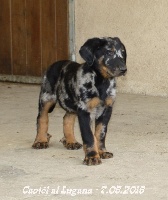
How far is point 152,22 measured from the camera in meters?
11.8

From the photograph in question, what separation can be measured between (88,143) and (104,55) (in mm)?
842

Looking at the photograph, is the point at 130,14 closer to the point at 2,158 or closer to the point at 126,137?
the point at 126,137

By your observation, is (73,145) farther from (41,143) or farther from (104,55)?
(104,55)

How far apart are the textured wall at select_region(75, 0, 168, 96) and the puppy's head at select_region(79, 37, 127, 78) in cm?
453

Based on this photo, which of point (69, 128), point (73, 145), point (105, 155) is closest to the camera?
point (105, 155)

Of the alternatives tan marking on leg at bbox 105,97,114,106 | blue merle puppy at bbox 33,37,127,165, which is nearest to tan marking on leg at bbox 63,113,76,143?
blue merle puppy at bbox 33,37,127,165

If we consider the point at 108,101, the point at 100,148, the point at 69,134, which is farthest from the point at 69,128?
the point at 108,101

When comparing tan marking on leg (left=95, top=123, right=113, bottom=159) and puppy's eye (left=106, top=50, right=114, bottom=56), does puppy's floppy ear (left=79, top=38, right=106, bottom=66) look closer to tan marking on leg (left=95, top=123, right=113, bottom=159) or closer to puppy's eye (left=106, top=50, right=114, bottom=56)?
puppy's eye (left=106, top=50, right=114, bottom=56)

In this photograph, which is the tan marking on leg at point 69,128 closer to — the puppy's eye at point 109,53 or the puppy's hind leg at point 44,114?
the puppy's hind leg at point 44,114

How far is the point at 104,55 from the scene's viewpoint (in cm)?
717

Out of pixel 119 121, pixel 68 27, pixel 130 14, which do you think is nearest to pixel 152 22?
pixel 130 14

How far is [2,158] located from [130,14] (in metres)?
5.12

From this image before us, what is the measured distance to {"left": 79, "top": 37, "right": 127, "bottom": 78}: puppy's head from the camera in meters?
7.12

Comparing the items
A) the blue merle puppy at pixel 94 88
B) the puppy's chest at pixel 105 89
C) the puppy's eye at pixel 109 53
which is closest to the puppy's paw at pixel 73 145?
the blue merle puppy at pixel 94 88
